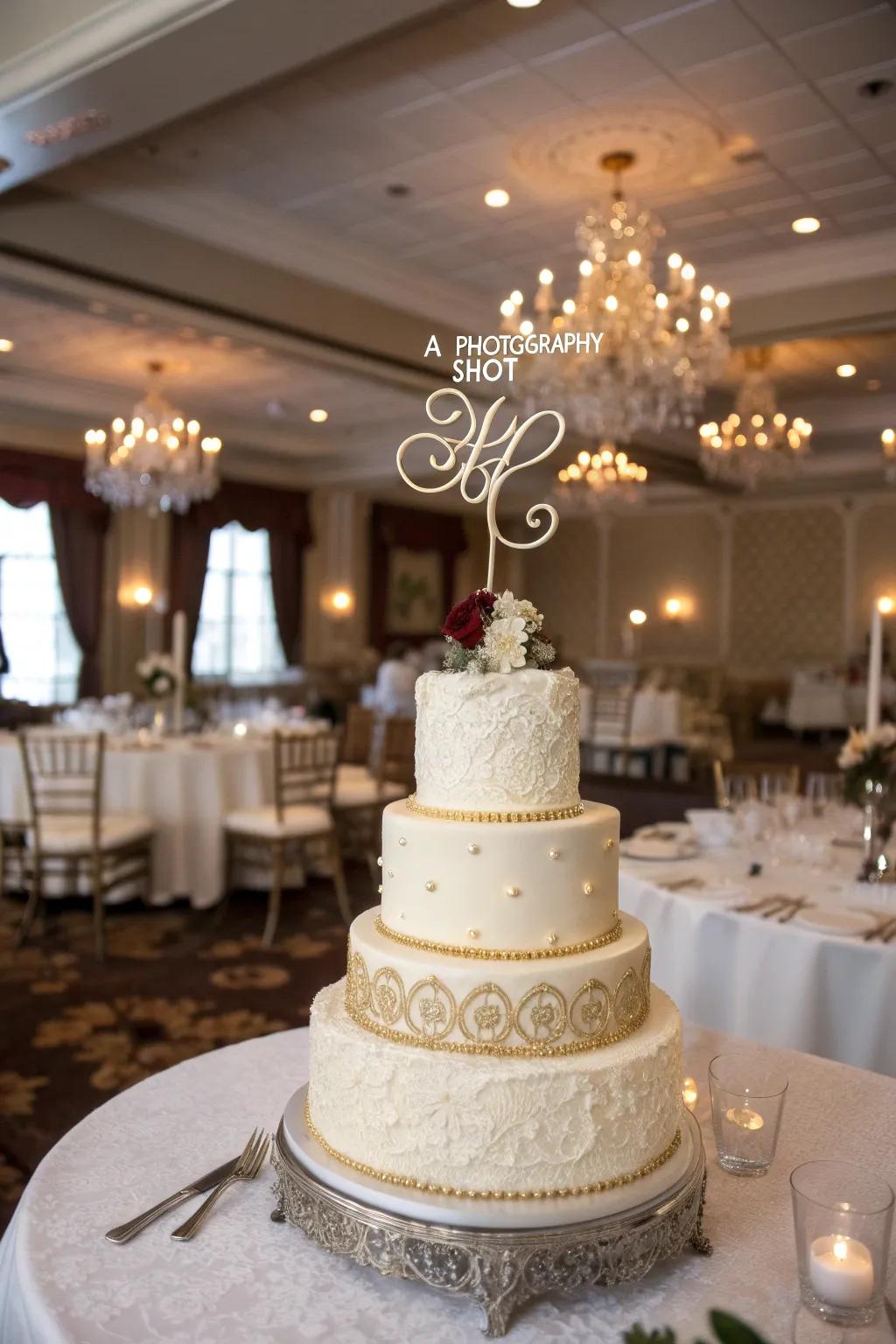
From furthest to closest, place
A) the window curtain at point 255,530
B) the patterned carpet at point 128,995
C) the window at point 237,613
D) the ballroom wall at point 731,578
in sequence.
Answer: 1. the ballroom wall at point 731,578
2. the window at point 237,613
3. the window curtain at point 255,530
4. the patterned carpet at point 128,995

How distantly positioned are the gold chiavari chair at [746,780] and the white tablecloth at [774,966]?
2.19 ft

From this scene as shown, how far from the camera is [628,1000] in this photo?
1539 millimetres

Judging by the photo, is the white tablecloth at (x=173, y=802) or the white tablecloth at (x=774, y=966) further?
the white tablecloth at (x=173, y=802)

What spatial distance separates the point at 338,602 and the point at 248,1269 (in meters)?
13.0

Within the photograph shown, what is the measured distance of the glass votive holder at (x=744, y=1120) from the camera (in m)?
1.58

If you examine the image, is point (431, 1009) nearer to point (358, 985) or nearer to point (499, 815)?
point (358, 985)

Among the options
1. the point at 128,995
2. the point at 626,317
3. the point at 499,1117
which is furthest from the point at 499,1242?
the point at 626,317

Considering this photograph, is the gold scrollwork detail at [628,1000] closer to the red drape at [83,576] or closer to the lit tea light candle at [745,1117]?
the lit tea light candle at [745,1117]

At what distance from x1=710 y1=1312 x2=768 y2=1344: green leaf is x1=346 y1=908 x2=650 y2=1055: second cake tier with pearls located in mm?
504

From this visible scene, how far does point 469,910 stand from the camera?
150 centimetres

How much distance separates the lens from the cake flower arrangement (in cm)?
156

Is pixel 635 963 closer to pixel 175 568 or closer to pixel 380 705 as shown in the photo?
pixel 380 705

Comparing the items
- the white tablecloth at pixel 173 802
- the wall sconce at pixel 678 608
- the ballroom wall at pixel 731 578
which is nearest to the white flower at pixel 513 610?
the white tablecloth at pixel 173 802

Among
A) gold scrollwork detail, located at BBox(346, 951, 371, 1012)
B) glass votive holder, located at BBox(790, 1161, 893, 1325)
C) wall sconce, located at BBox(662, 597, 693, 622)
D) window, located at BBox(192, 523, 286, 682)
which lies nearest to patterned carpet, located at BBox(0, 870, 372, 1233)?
gold scrollwork detail, located at BBox(346, 951, 371, 1012)
